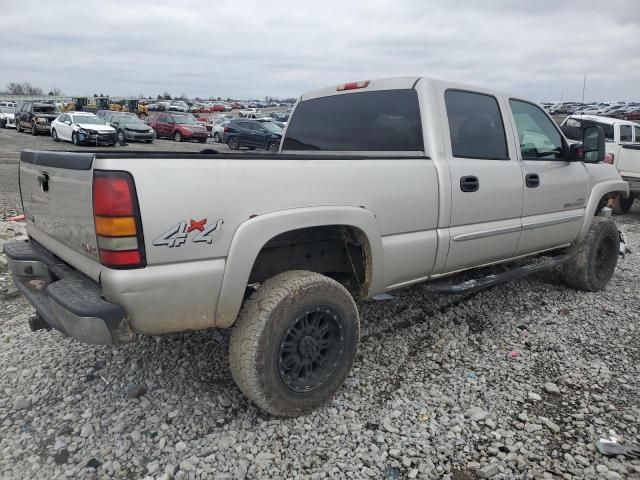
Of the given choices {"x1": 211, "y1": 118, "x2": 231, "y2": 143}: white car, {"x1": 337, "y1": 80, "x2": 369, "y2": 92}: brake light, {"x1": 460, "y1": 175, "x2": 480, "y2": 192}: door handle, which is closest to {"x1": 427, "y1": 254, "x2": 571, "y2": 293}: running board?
{"x1": 460, "y1": 175, "x2": 480, "y2": 192}: door handle

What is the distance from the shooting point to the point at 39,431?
2.64 meters

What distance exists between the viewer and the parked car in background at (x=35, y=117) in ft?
83.7

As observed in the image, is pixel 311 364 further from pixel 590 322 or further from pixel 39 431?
pixel 590 322

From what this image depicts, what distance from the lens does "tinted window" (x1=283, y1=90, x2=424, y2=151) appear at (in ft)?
11.5

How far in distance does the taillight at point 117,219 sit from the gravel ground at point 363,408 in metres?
1.08

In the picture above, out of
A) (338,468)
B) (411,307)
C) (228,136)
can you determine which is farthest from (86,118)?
(338,468)

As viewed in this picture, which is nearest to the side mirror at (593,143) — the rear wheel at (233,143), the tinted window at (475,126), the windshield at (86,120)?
the tinted window at (475,126)

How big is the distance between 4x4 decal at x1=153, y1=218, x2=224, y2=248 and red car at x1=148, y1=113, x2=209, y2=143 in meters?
25.9

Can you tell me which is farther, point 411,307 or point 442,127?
point 411,307

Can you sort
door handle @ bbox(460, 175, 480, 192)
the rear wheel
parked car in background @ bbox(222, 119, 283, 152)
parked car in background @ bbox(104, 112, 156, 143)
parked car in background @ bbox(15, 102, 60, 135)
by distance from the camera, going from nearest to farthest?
door handle @ bbox(460, 175, 480, 192)
parked car in background @ bbox(104, 112, 156, 143)
parked car in background @ bbox(222, 119, 283, 152)
the rear wheel
parked car in background @ bbox(15, 102, 60, 135)

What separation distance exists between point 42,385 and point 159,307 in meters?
1.43

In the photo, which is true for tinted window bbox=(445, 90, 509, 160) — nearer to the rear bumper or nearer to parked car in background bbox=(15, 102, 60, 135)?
the rear bumper

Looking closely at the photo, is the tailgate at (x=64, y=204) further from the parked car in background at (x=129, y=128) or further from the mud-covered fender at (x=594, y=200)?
the parked car in background at (x=129, y=128)

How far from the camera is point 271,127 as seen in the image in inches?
986
